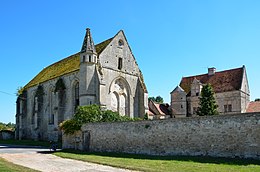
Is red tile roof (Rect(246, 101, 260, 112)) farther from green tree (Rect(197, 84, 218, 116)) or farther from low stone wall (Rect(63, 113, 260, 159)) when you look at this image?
low stone wall (Rect(63, 113, 260, 159))

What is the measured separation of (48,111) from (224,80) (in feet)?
90.4

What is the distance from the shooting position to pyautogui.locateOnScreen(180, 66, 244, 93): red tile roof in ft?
133

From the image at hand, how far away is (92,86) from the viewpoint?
3603 cm

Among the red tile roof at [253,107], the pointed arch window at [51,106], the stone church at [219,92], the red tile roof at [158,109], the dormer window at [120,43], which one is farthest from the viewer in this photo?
the red tile roof at [158,109]

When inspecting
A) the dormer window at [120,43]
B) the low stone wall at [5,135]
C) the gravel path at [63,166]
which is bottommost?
the low stone wall at [5,135]

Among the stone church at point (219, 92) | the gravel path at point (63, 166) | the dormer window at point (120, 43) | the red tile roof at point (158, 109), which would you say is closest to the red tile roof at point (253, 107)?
the stone church at point (219, 92)

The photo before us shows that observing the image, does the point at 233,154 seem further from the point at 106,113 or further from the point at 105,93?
the point at 105,93

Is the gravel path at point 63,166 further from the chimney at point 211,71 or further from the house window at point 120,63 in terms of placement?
the chimney at point 211,71

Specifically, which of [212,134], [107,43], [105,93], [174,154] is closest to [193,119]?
[212,134]

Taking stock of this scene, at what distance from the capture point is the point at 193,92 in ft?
146

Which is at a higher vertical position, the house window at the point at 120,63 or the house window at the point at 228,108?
the house window at the point at 120,63

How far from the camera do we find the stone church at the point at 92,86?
36062 millimetres

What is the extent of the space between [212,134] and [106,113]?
48.6 ft

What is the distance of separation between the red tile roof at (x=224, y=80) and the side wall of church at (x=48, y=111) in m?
18.8
